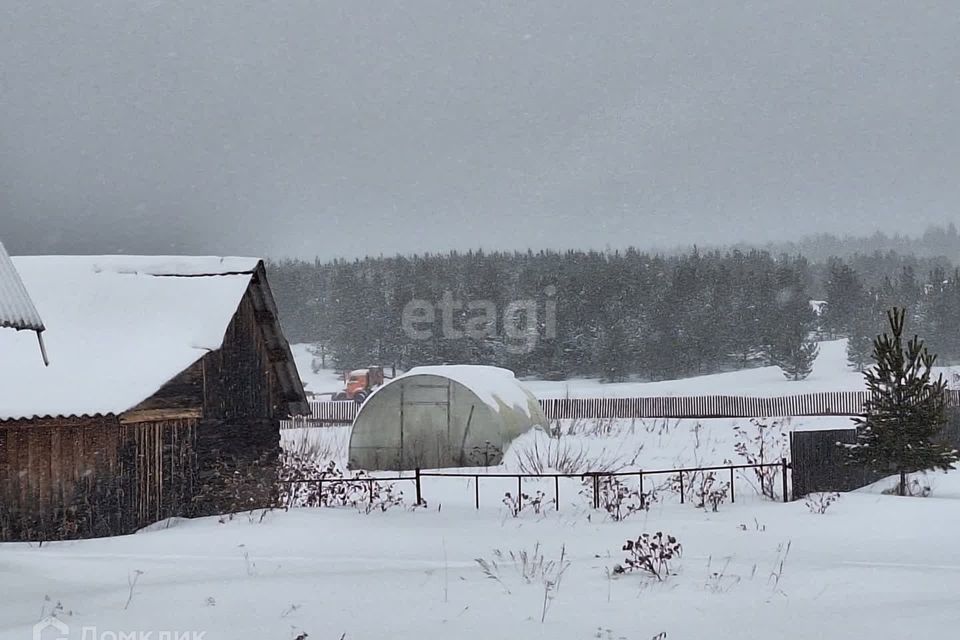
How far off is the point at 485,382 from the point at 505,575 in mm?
16006

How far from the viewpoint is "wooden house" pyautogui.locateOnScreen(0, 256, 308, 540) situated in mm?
15094

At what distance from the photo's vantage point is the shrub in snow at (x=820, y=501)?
16234 mm

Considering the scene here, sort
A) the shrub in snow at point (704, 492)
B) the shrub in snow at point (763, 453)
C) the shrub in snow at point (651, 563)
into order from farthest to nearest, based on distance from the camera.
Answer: the shrub in snow at point (763, 453) → the shrub in snow at point (704, 492) → the shrub in snow at point (651, 563)

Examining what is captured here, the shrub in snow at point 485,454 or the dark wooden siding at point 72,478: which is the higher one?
the dark wooden siding at point 72,478

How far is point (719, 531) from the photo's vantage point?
1456cm

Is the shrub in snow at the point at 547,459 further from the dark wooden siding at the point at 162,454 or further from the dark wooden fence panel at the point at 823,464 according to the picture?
the dark wooden siding at the point at 162,454

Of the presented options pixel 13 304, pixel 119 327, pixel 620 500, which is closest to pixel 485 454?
pixel 620 500

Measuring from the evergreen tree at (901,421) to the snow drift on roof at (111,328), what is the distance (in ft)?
40.3

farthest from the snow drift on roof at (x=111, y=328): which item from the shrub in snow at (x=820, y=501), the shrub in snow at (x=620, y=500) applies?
the shrub in snow at (x=820, y=501)

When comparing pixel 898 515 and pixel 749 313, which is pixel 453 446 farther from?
pixel 749 313

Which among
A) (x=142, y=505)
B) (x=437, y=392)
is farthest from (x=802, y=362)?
(x=142, y=505)

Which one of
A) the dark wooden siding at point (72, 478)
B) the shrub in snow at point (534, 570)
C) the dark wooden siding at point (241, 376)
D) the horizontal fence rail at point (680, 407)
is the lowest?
the horizontal fence rail at point (680, 407)

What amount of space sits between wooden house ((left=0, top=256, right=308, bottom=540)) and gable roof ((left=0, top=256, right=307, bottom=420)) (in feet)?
0.07

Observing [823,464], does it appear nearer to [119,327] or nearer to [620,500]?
[620,500]
